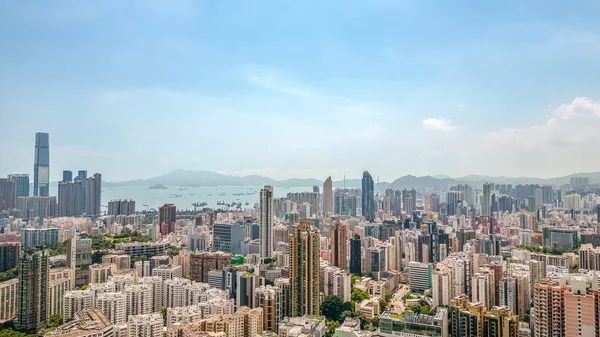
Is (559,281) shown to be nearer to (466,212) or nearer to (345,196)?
(466,212)

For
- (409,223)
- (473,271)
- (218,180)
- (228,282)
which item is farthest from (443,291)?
(218,180)

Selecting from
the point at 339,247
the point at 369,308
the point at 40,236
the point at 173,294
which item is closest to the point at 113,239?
the point at 40,236

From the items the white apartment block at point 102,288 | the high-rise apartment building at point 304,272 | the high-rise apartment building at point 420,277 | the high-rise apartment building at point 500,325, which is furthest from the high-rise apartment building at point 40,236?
the high-rise apartment building at point 500,325

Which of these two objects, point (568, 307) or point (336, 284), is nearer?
point (568, 307)

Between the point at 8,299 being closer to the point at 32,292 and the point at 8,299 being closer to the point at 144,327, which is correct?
the point at 32,292

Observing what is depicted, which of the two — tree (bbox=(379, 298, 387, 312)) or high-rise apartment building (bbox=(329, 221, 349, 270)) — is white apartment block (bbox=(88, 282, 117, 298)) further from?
high-rise apartment building (bbox=(329, 221, 349, 270))

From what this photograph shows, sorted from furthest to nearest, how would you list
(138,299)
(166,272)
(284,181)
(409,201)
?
(409,201) < (284,181) < (166,272) < (138,299)

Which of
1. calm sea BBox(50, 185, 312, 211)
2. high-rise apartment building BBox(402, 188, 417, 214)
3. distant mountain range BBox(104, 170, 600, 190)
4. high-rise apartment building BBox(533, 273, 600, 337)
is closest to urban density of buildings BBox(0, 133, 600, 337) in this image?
high-rise apartment building BBox(533, 273, 600, 337)

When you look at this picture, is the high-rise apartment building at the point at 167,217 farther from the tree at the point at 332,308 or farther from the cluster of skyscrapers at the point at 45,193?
the tree at the point at 332,308
